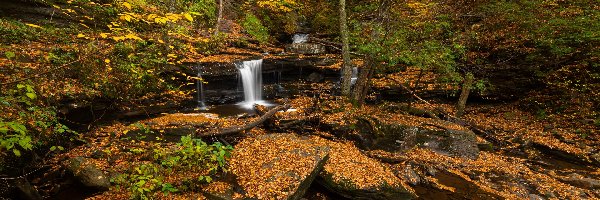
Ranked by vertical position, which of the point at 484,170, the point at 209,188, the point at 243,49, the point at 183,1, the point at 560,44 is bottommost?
the point at 484,170

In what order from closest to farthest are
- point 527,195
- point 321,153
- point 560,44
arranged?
point 321,153, point 527,195, point 560,44

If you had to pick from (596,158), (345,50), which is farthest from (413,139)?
(596,158)

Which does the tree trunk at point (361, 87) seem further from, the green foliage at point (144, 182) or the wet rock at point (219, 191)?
the green foliage at point (144, 182)

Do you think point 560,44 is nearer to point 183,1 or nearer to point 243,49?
point 243,49

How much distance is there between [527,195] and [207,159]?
26.5 feet

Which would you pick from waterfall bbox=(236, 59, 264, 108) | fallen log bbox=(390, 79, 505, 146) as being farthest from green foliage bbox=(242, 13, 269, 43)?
fallen log bbox=(390, 79, 505, 146)

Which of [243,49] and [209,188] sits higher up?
[243,49]

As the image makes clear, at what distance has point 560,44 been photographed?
41.5 feet

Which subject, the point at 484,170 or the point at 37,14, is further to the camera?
the point at 37,14

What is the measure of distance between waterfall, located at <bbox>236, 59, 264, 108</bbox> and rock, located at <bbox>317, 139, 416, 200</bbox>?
7.93 meters

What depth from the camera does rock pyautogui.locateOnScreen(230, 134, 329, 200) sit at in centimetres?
609

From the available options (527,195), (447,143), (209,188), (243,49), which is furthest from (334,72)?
(209,188)

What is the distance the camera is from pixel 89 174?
6.21 metres

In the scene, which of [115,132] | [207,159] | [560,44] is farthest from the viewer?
[560,44]
